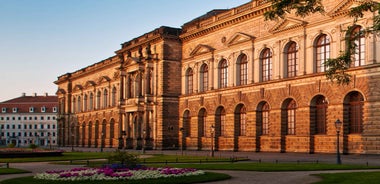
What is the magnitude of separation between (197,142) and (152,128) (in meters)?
7.43

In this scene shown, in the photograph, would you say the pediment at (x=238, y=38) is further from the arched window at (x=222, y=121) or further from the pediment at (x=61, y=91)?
the pediment at (x=61, y=91)

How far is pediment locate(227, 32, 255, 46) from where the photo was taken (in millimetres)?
54906

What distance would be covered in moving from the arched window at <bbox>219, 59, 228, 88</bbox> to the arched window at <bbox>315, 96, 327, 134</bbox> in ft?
48.4

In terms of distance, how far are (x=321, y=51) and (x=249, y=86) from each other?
10074mm

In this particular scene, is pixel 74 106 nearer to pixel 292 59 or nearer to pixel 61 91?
pixel 61 91

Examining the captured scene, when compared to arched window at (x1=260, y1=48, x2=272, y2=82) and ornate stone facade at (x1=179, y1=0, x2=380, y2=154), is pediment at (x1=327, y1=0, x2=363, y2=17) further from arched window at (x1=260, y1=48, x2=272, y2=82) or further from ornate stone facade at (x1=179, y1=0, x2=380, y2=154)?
arched window at (x1=260, y1=48, x2=272, y2=82)

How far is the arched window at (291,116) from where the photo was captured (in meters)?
49.4

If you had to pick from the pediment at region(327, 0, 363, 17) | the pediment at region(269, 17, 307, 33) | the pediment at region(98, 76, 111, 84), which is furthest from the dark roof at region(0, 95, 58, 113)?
the pediment at region(327, 0, 363, 17)

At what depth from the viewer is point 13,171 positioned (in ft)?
95.9

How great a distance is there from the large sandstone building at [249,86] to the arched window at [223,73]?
11 centimetres

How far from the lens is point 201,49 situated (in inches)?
2488

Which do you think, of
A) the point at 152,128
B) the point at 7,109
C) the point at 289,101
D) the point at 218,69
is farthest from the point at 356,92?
the point at 7,109

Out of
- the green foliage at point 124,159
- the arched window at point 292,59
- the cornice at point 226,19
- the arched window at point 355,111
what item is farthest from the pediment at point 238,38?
the green foliage at point 124,159

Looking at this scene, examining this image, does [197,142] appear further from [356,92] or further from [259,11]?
[356,92]
